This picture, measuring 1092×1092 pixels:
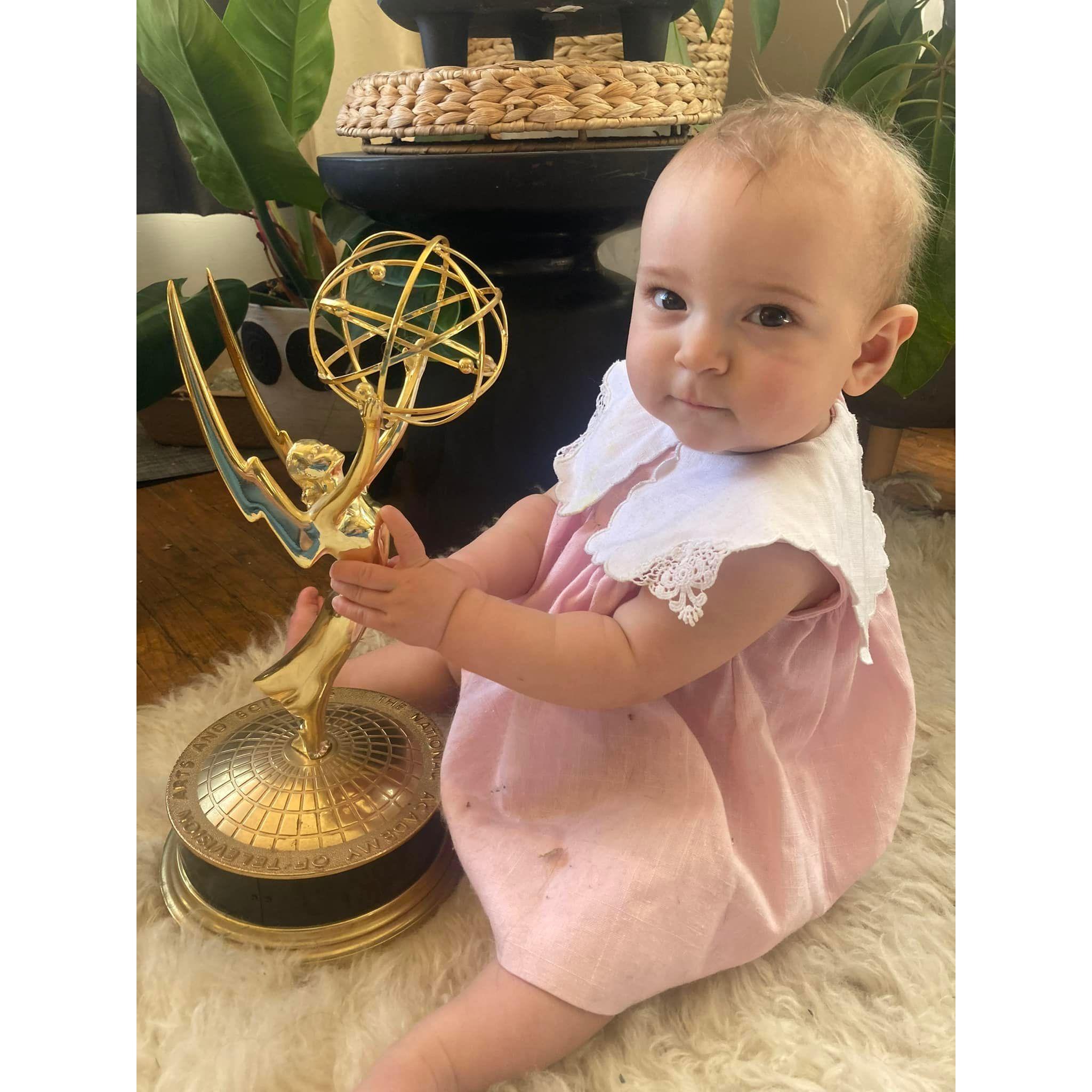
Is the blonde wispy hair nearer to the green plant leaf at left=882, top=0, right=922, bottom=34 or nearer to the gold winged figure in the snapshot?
the gold winged figure

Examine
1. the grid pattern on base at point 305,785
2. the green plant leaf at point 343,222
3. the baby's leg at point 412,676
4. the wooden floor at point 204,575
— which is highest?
the green plant leaf at point 343,222

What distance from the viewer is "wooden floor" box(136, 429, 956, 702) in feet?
3.30

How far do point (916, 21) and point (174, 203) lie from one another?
1.10 m

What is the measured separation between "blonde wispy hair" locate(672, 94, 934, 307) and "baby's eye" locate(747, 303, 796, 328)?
0.21 feet

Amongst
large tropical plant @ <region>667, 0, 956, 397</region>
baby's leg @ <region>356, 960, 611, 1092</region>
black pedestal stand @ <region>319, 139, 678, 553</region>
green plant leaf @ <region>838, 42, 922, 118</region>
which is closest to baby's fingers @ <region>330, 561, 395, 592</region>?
baby's leg @ <region>356, 960, 611, 1092</region>

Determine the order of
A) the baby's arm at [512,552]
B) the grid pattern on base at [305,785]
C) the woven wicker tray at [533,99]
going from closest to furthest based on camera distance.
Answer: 1. the grid pattern on base at [305,785]
2. the baby's arm at [512,552]
3. the woven wicker tray at [533,99]

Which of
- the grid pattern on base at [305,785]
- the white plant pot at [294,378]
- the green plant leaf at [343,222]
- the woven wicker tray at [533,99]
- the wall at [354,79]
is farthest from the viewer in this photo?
the wall at [354,79]

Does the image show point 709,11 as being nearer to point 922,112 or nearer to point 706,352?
point 922,112

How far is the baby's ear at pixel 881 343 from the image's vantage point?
0.59 meters

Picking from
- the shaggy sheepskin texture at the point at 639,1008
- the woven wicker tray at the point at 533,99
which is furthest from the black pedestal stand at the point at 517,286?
the shaggy sheepskin texture at the point at 639,1008

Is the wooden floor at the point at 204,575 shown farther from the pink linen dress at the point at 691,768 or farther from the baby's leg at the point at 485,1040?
the baby's leg at the point at 485,1040

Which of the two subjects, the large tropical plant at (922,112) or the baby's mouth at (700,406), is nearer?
the baby's mouth at (700,406)

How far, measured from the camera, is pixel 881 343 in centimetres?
61

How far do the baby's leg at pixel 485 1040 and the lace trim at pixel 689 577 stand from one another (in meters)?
0.25
